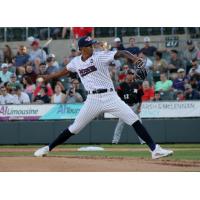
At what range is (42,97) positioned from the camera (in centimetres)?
1530

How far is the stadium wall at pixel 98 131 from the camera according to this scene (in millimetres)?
14914

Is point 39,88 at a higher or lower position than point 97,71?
lower

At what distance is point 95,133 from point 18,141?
1.95 metres

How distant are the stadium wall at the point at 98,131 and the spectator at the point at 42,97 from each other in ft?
1.82

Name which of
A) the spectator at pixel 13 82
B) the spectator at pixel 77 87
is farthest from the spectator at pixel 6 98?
the spectator at pixel 77 87

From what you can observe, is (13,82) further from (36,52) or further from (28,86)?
(36,52)

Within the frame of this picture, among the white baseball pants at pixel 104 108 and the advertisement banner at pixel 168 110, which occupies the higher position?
the white baseball pants at pixel 104 108

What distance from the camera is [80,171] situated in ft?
26.0

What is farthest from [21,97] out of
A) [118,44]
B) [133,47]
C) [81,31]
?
[133,47]

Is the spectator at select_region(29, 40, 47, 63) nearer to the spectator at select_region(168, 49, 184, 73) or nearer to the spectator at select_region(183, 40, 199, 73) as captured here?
the spectator at select_region(168, 49, 184, 73)

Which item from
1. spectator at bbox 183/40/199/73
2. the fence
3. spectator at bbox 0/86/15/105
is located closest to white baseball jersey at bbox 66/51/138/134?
spectator at bbox 0/86/15/105

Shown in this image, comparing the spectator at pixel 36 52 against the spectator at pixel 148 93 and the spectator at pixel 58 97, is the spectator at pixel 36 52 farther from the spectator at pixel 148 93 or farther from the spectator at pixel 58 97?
the spectator at pixel 148 93

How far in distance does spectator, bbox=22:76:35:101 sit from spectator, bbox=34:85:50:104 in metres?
0.19

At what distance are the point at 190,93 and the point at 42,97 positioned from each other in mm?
3739
